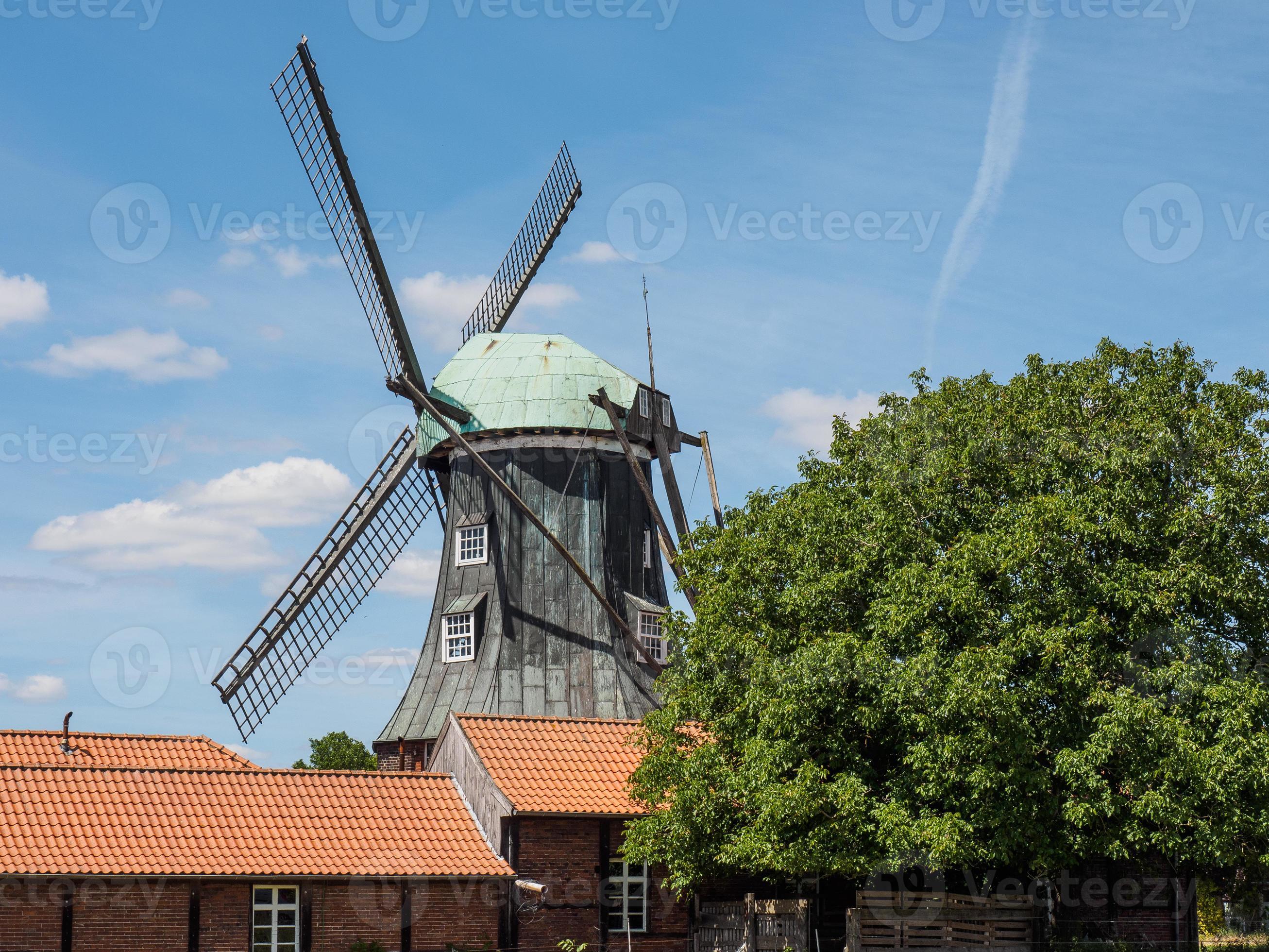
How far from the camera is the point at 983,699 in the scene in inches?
784

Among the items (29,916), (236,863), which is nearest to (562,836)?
(236,863)

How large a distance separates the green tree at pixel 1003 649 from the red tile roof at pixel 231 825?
3272mm

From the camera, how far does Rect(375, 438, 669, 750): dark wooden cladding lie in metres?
31.0

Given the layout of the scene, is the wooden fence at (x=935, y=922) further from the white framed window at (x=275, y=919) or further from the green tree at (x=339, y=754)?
the green tree at (x=339, y=754)

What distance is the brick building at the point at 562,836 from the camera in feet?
78.1

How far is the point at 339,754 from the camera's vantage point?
158 ft

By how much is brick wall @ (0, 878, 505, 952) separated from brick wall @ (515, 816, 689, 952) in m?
0.70

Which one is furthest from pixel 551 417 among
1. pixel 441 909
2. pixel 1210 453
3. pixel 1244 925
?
pixel 1244 925

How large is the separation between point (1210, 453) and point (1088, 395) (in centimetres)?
197

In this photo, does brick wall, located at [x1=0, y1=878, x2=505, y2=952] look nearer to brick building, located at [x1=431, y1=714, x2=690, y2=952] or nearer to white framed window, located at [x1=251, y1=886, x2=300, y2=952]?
white framed window, located at [x1=251, y1=886, x2=300, y2=952]

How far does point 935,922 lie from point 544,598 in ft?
38.0

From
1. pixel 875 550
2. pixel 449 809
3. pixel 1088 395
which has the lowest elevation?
pixel 449 809

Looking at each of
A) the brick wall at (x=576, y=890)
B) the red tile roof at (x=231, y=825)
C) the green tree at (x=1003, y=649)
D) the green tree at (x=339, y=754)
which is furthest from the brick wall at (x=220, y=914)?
the green tree at (x=339, y=754)

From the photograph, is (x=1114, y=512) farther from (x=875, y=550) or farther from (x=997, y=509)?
(x=875, y=550)
